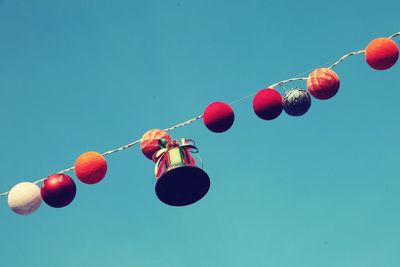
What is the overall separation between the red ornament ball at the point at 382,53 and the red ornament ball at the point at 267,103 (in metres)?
1.66

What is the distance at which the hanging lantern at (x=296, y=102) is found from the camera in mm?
10906

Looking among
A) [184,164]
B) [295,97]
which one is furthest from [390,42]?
[184,164]

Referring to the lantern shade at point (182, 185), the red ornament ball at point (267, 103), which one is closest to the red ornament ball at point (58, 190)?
the lantern shade at point (182, 185)

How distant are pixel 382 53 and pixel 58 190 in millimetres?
5985

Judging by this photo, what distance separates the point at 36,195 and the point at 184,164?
120 inches

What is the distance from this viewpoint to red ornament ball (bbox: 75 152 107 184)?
426 inches

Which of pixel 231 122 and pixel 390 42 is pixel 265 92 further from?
pixel 390 42

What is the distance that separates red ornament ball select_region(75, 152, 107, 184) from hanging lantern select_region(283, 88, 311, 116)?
338 centimetres

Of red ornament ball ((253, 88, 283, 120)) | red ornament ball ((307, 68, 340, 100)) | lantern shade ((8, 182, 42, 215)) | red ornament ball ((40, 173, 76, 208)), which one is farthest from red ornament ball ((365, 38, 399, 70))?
lantern shade ((8, 182, 42, 215))

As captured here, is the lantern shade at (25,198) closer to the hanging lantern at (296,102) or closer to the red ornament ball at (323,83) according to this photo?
the hanging lantern at (296,102)

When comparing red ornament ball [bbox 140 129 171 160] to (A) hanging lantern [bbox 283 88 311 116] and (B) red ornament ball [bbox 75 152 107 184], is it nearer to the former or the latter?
(B) red ornament ball [bbox 75 152 107 184]

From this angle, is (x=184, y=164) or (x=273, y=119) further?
(x=273, y=119)

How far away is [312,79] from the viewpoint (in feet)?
35.3

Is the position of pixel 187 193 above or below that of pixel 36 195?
below
